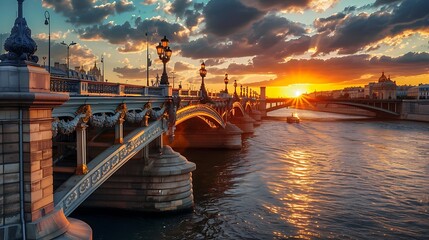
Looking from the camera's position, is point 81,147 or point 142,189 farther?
point 142,189

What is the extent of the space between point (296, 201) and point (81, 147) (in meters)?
15.2

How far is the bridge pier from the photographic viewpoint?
936 cm

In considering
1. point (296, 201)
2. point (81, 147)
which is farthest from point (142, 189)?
point (296, 201)

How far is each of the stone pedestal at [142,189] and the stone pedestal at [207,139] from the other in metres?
26.5

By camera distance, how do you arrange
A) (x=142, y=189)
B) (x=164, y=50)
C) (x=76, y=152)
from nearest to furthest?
(x=76, y=152)
(x=142, y=189)
(x=164, y=50)

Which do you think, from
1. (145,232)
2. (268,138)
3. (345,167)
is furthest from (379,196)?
(268,138)

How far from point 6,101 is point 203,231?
41.1 ft

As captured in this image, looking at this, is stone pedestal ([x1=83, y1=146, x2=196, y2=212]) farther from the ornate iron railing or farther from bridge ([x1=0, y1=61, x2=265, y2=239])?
the ornate iron railing

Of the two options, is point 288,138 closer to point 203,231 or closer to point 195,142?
point 195,142

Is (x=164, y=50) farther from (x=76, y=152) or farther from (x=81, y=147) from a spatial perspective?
(x=81, y=147)

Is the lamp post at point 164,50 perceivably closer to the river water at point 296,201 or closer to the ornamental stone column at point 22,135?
the river water at point 296,201

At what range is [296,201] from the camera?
24.7 meters

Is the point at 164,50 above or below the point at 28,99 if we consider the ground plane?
above

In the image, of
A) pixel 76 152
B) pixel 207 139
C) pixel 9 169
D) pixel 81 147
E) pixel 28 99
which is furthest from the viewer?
pixel 207 139
